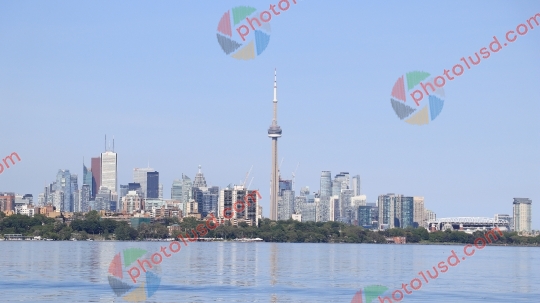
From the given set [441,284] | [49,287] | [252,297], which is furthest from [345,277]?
[49,287]

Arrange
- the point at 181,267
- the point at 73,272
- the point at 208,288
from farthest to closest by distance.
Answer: the point at 181,267 → the point at 73,272 → the point at 208,288

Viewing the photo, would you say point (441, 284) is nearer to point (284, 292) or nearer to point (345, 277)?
point (345, 277)

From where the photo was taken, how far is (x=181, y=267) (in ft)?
277

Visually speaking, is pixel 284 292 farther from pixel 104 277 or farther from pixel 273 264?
pixel 273 264

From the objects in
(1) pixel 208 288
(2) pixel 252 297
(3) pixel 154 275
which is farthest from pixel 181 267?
(2) pixel 252 297

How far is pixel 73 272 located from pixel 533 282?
35.7 metres

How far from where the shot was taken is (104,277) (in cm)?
6912

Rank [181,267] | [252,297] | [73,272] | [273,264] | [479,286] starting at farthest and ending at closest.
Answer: [273,264] < [181,267] < [73,272] < [479,286] < [252,297]

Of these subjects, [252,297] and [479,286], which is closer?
[252,297]

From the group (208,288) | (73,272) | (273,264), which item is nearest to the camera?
(208,288)

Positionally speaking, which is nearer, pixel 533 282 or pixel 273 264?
pixel 533 282

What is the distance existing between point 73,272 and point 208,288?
56.0ft

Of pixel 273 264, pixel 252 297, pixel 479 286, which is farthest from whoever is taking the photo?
pixel 273 264

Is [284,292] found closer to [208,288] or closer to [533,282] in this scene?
[208,288]
